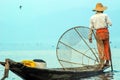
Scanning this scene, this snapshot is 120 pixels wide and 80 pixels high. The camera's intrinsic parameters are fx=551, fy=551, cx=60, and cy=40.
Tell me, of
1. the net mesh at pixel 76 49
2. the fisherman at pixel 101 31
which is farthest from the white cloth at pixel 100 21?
the net mesh at pixel 76 49

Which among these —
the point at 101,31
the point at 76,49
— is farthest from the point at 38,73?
the point at 101,31

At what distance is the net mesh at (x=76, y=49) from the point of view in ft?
60.3

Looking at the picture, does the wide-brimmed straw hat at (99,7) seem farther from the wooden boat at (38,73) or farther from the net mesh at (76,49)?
the wooden boat at (38,73)

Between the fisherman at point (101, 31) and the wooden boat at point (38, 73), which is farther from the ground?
the fisherman at point (101, 31)

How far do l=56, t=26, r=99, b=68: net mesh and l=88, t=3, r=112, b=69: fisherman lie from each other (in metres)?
0.25

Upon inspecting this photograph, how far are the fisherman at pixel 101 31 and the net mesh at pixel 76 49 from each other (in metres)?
0.25

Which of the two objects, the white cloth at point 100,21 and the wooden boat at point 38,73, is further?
the white cloth at point 100,21

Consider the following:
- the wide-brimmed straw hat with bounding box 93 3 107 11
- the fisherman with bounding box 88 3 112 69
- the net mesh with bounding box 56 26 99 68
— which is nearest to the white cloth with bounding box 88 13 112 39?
the fisherman with bounding box 88 3 112 69

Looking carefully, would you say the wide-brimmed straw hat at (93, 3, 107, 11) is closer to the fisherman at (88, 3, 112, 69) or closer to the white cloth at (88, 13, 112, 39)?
the fisherman at (88, 3, 112, 69)

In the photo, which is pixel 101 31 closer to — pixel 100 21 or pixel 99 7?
pixel 100 21

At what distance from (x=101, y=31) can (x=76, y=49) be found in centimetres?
110

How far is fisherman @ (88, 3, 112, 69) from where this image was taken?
19.1m

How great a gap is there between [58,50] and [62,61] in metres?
0.40

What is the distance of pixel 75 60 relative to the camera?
1898 cm
